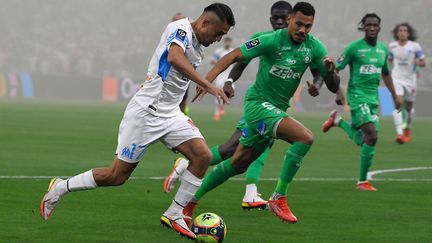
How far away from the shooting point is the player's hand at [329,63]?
10.5 metres

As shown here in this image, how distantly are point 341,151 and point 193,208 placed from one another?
34.1ft

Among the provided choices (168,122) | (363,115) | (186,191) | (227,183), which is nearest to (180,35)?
(168,122)

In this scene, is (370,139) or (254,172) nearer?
(254,172)

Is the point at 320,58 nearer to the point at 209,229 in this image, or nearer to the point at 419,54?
the point at 209,229

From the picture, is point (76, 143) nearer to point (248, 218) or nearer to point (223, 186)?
point (223, 186)

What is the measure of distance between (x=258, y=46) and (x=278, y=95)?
22.3 inches

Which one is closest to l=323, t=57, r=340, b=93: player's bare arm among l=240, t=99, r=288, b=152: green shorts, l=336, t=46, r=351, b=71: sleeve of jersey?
l=240, t=99, r=288, b=152: green shorts

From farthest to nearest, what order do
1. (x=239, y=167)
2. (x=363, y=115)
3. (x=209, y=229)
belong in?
(x=363, y=115) → (x=239, y=167) → (x=209, y=229)

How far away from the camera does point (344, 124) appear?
16.0 metres

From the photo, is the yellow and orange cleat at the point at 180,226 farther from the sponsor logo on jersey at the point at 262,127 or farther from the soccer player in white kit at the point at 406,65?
the soccer player in white kit at the point at 406,65

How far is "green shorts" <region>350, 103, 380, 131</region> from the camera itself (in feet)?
→ 47.0

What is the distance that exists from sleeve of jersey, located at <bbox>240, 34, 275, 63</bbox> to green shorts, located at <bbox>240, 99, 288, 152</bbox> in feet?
1.68

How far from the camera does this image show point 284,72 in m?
10.8

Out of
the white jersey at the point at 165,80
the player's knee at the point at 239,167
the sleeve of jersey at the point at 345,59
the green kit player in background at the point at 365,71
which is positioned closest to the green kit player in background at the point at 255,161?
the player's knee at the point at 239,167
